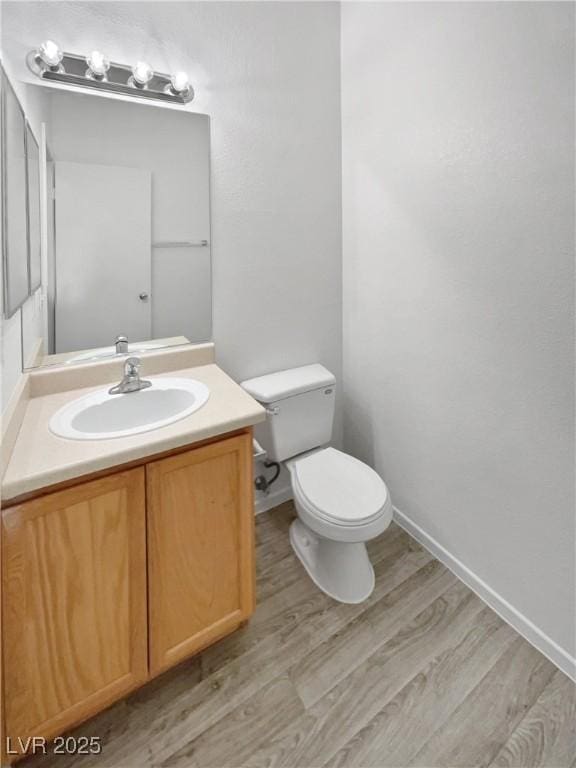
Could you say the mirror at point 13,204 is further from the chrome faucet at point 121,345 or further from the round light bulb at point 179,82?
the round light bulb at point 179,82

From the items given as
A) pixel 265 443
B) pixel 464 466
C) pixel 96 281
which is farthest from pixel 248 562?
pixel 96 281

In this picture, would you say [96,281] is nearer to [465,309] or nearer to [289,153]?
[289,153]

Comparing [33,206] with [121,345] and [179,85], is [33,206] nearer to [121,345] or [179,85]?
[121,345]

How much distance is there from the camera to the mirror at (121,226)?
1.36 meters

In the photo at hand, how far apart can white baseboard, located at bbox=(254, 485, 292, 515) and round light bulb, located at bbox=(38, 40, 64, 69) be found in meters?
1.91

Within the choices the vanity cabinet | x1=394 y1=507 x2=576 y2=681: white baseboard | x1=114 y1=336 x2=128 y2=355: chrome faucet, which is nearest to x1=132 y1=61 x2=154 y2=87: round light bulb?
x1=114 y1=336 x2=128 y2=355: chrome faucet

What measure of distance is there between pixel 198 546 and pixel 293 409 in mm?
791

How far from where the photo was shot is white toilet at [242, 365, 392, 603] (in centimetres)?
146

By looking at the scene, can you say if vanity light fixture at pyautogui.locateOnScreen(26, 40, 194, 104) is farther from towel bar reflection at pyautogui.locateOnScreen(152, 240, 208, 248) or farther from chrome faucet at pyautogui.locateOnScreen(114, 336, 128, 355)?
chrome faucet at pyautogui.locateOnScreen(114, 336, 128, 355)

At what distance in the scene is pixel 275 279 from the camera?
188 centimetres

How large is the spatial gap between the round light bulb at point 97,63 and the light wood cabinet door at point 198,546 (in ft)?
4.33

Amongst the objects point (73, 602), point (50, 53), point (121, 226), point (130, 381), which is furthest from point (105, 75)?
point (73, 602)

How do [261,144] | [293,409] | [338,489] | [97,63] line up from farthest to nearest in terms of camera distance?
[293,409] < [261,144] < [338,489] < [97,63]

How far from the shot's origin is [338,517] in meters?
1.43
